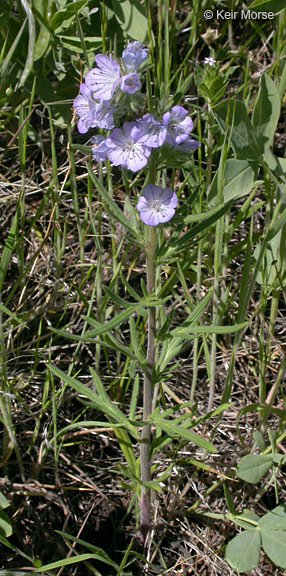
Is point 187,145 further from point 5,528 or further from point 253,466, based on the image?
point 5,528

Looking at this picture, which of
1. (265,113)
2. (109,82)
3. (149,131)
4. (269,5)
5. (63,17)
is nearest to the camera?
(149,131)

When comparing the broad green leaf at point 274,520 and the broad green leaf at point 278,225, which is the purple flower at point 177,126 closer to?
the broad green leaf at point 278,225

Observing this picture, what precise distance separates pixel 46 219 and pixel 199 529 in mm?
1608

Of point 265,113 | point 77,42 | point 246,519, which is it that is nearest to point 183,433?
point 246,519

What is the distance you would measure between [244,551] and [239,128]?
1548 mm

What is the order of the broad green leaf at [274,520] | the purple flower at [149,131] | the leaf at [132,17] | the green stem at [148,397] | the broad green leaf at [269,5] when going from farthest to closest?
1. the leaf at [132,17]
2. the broad green leaf at [274,520]
3. the broad green leaf at [269,5]
4. the green stem at [148,397]
5. the purple flower at [149,131]

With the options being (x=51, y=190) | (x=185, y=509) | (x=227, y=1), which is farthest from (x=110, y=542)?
(x=227, y=1)

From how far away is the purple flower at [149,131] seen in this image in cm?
151

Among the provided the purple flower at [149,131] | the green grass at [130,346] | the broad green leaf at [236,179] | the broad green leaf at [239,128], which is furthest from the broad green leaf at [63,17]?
the purple flower at [149,131]

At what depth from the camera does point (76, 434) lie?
2.43 m

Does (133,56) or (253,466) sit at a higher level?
(133,56)

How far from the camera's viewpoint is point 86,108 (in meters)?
1.78

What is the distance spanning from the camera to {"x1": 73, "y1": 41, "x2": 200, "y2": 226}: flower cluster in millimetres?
1539

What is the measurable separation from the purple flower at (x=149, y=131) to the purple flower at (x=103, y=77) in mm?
124
